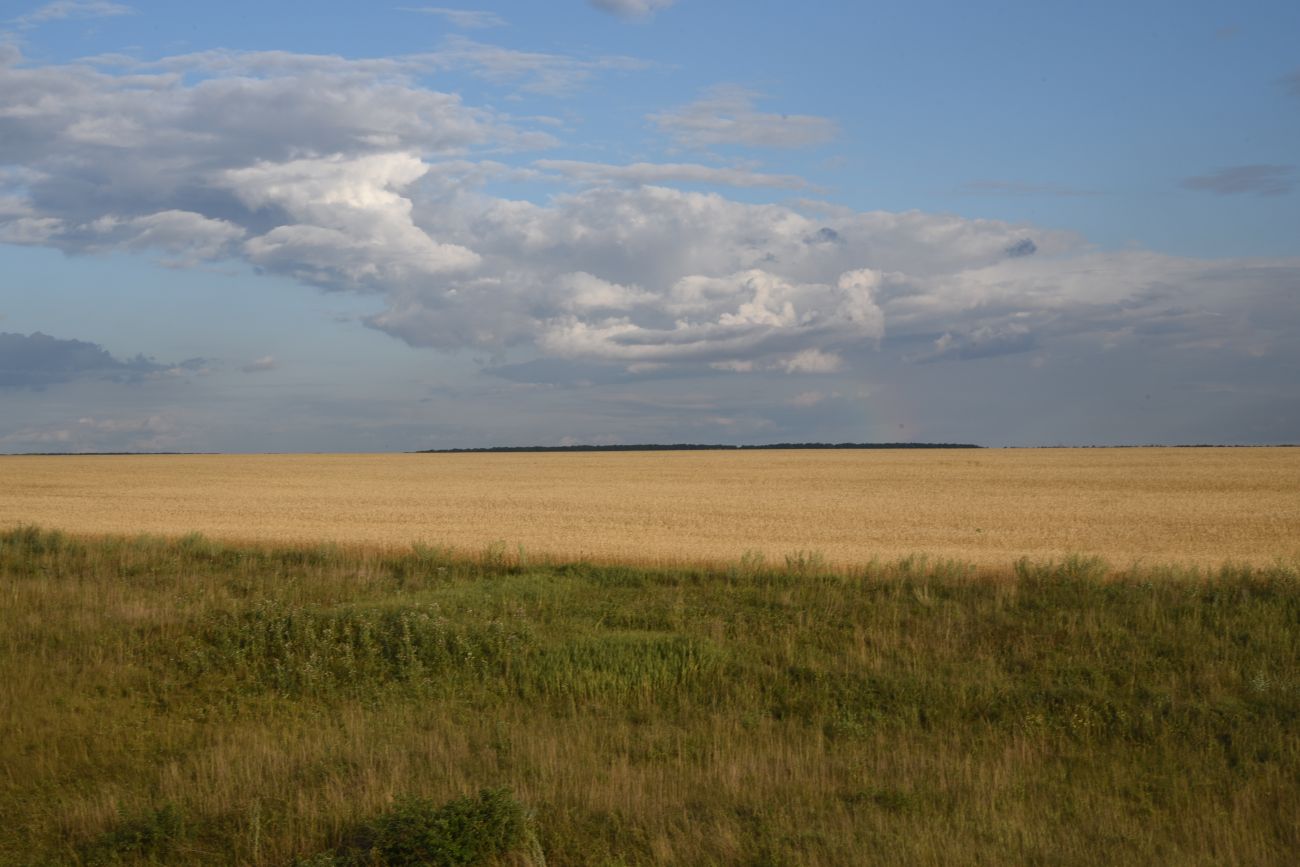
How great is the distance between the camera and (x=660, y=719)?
10.0 meters

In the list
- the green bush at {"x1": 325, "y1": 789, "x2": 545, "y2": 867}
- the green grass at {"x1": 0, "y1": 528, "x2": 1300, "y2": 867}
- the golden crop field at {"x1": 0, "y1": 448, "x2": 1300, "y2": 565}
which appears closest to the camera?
the green bush at {"x1": 325, "y1": 789, "x2": 545, "y2": 867}

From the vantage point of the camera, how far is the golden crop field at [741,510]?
27438 mm

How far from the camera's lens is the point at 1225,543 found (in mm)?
28719

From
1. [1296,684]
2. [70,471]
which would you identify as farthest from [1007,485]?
[70,471]

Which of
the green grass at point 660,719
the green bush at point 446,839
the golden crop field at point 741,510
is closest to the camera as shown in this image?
the green bush at point 446,839

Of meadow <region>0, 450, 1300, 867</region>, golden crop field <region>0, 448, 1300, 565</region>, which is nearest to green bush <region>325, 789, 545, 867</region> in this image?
meadow <region>0, 450, 1300, 867</region>

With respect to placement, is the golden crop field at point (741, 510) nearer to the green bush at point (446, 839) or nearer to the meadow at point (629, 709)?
the meadow at point (629, 709)

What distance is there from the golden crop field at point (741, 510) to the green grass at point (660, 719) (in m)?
7.32

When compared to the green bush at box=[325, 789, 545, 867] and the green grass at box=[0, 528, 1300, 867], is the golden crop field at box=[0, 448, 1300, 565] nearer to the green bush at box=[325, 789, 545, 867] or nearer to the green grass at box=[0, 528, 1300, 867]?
the green grass at box=[0, 528, 1300, 867]

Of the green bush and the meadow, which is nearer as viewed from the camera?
the green bush

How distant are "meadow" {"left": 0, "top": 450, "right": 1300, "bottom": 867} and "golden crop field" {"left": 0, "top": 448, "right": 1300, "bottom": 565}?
6501mm

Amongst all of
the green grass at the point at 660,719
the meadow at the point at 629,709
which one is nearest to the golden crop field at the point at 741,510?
the meadow at the point at 629,709

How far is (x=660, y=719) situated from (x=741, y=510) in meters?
31.3

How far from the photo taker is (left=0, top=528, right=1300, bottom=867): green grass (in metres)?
6.89
